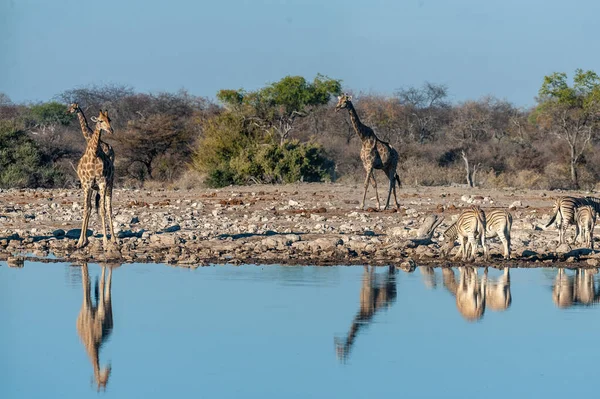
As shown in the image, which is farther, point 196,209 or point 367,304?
point 196,209

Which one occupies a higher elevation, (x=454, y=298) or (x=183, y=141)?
(x=183, y=141)

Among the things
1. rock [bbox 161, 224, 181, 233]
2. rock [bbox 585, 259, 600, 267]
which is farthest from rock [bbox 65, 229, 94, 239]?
rock [bbox 585, 259, 600, 267]

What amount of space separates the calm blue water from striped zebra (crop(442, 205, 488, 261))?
0.75 meters

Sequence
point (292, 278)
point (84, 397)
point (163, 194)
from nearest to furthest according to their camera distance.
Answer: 1. point (84, 397)
2. point (292, 278)
3. point (163, 194)

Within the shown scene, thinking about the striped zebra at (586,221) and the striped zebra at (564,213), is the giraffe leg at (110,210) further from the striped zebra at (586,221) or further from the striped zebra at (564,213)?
the striped zebra at (586,221)

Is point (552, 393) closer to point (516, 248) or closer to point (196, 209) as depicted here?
point (516, 248)

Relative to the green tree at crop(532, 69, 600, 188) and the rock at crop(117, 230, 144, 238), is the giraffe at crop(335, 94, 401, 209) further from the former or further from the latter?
the green tree at crop(532, 69, 600, 188)

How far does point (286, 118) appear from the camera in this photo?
141 ft

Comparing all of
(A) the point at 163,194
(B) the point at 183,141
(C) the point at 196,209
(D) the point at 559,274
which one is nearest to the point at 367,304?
(D) the point at 559,274

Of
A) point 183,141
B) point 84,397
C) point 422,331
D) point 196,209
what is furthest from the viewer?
point 183,141

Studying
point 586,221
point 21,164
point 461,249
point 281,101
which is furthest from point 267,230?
point 281,101

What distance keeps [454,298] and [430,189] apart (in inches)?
596

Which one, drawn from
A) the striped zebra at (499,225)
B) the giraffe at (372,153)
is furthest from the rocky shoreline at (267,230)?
the giraffe at (372,153)

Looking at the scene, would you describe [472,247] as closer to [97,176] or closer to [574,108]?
[97,176]
